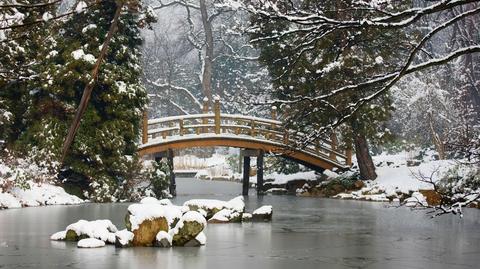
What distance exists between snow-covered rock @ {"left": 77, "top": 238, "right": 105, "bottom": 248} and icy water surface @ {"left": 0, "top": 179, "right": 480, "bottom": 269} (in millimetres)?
184

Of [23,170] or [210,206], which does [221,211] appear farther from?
[23,170]

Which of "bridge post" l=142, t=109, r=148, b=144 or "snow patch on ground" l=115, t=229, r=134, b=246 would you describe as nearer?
"snow patch on ground" l=115, t=229, r=134, b=246

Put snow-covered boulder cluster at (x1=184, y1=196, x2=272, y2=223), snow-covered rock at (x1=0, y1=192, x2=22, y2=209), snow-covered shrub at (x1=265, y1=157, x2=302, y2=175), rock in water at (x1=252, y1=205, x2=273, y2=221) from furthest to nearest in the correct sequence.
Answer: snow-covered shrub at (x1=265, y1=157, x2=302, y2=175) < snow-covered rock at (x1=0, y1=192, x2=22, y2=209) < rock in water at (x1=252, y1=205, x2=273, y2=221) < snow-covered boulder cluster at (x1=184, y1=196, x2=272, y2=223)

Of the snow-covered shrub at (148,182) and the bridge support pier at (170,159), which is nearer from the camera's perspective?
the snow-covered shrub at (148,182)

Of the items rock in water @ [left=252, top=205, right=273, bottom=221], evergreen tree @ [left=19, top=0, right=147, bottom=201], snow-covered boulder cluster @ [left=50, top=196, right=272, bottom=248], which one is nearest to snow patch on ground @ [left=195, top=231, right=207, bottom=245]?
snow-covered boulder cluster @ [left=50, top=196, right=272, bottom=248]

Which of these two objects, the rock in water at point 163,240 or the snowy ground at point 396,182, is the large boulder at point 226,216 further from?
the snowy ground at point 396,182

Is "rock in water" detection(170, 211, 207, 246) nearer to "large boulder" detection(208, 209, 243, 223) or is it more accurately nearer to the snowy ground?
"large boulder" detection(208, 209, 243, 223)

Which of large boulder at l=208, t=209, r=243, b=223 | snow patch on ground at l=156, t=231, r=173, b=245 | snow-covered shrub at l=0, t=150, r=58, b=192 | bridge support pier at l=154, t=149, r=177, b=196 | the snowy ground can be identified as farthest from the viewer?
bridge support pier at l=154, t=149, r=177, b=196

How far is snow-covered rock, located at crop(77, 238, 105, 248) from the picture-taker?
10.8 metres

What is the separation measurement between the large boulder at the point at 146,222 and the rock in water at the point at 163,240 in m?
0.13

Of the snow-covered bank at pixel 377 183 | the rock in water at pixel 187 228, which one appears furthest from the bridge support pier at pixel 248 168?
the rock in water at pixel 187 228

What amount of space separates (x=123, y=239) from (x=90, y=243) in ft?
1.72

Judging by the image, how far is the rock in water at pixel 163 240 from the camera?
10859 millimetres

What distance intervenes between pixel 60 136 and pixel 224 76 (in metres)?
30.9
